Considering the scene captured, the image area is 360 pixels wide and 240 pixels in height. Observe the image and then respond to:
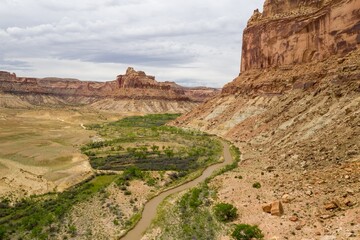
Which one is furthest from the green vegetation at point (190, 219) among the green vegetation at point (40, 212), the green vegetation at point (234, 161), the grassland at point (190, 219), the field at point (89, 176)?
the green vegetation at point (234, 161)

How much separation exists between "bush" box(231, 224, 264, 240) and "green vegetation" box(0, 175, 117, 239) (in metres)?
13.1

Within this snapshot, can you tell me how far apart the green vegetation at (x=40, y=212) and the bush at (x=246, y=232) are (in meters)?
13.1

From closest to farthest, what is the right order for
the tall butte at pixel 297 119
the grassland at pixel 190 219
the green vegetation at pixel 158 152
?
the tall butte at pixel 297 119
the grassland at pixel 190 219
the green vegetation at pixel 158 152

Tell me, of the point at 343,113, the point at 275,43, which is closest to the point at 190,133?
the point at 275,43

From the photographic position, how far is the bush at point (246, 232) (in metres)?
26.1

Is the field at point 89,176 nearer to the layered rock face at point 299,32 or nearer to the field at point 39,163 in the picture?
the field at point 39,163

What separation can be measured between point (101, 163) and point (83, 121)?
82710 mm

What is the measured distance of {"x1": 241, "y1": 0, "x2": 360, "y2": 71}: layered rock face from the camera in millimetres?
67312

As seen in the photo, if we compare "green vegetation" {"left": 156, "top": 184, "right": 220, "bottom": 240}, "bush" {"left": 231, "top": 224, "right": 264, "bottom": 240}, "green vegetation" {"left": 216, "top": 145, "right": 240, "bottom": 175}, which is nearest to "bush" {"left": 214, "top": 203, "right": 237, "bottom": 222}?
"green vegetation" {"left": 156, "top": 184, "right": 220, "bottom": 240}

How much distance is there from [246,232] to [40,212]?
19.5 m

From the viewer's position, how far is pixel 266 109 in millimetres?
78312

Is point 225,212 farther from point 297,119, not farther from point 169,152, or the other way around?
point 169,152

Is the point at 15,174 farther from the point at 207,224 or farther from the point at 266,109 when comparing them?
the point at 266,109

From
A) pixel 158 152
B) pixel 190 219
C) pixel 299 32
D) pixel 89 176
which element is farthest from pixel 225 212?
pixel 299 32
